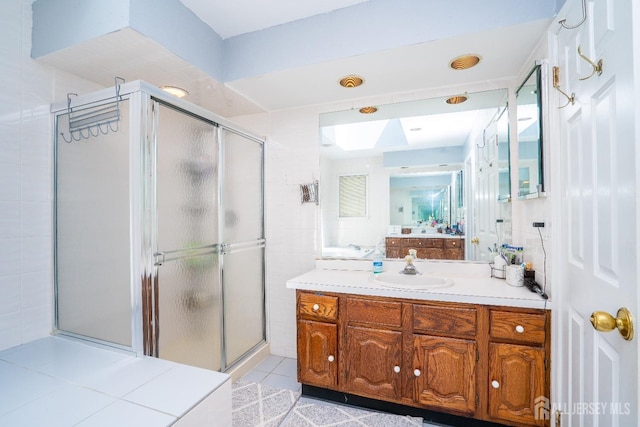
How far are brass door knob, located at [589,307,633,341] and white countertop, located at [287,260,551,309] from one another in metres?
0.76

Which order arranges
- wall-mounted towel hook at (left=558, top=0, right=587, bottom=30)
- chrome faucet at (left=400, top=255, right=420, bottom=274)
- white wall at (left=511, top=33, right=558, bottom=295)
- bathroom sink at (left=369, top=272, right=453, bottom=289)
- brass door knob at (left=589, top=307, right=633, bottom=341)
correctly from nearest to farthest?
1. brass door knob at (left=589, top=307, right=633, bottom=341)
2. wall-mounted towel hook at (left=558, top=0, right=587, bottom=30)
3. white wall at (left=511, top=33, right=558, bottom=295)
4. bathroom sink at (left=369, top=272, right=453, bottom=289)
5. chrome faucet at (left=400, top=255, right=420, bottom=274)

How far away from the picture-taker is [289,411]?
191 centimetres

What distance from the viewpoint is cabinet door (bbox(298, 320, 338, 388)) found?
1932mm

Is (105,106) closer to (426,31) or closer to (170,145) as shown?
(170,145)

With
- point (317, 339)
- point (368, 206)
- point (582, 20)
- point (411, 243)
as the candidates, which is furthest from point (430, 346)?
point (582, 20)

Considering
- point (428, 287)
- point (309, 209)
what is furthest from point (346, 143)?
point (428, 287)

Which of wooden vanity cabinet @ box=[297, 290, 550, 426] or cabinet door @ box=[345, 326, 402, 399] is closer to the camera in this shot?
wooden vanity cabinet @ box=[297, 290, 550, 426]

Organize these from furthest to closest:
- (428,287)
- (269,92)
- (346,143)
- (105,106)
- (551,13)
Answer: (346,143) → (269,92) → (428,287) → (105,106) → (551,13)

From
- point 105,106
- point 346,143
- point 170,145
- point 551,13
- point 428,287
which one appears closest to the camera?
point 551,13

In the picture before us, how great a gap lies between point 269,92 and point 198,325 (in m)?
1.75

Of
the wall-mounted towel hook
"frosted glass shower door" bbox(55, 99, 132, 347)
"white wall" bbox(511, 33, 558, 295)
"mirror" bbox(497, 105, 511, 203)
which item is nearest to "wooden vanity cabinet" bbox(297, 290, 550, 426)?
"white wall" bbox(511, 33, 558, 295)

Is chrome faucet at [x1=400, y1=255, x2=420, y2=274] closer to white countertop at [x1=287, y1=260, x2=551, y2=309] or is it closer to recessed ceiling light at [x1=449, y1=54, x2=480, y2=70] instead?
white countertop at [x1=287, y1=260, x2=551, y2=309]

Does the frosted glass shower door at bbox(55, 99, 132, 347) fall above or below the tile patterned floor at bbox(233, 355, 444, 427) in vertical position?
above

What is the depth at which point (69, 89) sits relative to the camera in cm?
180
